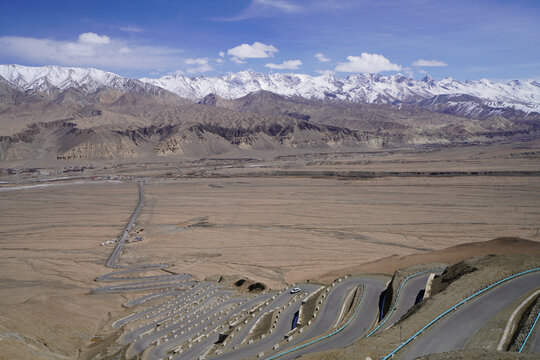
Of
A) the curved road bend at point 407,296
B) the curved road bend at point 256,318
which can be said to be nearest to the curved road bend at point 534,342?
the curved road bend at point 407,296

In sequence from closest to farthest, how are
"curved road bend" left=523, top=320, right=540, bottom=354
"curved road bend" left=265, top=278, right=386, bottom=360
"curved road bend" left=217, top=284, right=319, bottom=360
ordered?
"curved road bend" left=523, top=320, right=540, bottom=354
"curved road bend" left=265, top=278, right=386, bottom=360
"curved road bend" left=217, top=284, right=319, bottom=360

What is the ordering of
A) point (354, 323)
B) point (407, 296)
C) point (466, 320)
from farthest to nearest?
point (407, 296), point (354, 323), point (466, 320)

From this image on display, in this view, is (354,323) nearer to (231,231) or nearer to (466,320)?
(466,320)

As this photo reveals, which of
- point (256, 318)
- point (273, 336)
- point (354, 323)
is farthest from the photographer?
point (256, 318)

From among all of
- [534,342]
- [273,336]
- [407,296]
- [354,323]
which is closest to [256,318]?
[273,336]

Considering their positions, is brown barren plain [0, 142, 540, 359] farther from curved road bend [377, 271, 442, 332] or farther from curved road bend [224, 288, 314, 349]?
curved road bend [377, 271, 442, 332]

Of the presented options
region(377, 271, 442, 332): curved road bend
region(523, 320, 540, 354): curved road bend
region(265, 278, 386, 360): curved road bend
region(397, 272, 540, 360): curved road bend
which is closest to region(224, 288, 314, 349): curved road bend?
region(265, 278, 386, 360): curved road bend

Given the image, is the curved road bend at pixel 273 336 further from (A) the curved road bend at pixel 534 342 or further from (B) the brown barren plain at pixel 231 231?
(A) the curved road bend at pixel 534 342

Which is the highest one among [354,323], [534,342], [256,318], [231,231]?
[534,342]
